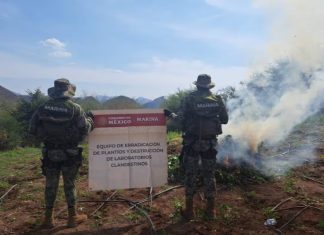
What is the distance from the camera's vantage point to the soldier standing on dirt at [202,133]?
758 cm

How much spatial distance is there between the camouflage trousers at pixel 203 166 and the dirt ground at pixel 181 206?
52cm

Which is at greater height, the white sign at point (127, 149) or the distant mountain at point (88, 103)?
the distant mountain at point (88, 103)

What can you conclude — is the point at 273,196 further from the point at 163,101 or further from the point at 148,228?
the point at 163,101

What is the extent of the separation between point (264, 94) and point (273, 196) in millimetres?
7565

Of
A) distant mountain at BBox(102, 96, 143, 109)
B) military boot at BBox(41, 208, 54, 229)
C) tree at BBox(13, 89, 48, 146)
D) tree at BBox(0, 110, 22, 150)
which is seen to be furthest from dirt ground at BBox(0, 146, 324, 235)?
distant mountain at BBox(102, 96, 143, 109)

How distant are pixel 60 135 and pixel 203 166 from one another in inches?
105

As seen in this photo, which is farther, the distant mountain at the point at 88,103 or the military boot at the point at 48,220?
the distant mountain at the point at 88,103

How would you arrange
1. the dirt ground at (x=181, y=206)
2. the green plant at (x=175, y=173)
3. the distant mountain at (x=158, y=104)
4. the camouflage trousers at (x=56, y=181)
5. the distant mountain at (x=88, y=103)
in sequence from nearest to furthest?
the dirt ground at (x=181, y=206)
the camouflage trousers at (x=56, y=181)
the green plant at (x=175, y=173)
the distant mountain at (x=88, y=103)
the distant mountain at (x=158, y=104)

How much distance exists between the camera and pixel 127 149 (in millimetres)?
8148

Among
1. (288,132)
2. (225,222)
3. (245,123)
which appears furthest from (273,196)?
(288,132)

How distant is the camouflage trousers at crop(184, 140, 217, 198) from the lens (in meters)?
7.61

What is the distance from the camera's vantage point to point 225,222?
748 centimetres

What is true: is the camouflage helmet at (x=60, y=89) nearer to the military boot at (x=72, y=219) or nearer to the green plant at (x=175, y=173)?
the military boot at (x=72, y=219)

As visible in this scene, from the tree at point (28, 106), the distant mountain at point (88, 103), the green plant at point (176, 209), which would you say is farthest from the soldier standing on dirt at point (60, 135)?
the distant mountain at point (88, 103)
